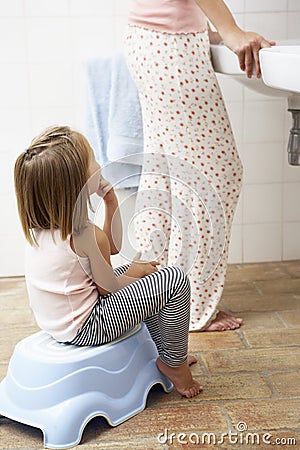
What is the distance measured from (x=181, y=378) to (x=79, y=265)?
385 mm

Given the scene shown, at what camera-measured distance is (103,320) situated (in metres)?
1.59

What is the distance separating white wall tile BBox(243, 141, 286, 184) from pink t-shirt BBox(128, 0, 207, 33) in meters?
0.76

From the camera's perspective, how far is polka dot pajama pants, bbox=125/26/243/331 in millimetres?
1925

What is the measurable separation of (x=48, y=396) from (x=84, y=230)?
37 cm

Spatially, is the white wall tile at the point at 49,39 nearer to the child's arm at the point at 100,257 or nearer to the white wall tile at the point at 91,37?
the white wall tile at the point at 91,37

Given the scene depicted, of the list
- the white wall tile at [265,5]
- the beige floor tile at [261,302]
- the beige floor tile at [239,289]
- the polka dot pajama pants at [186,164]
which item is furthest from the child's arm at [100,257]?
the white wall tile at [265,5]

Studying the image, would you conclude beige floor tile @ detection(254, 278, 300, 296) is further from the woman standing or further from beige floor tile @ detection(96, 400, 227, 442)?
beige floor tile @ detection(96, 400, 227, 442)

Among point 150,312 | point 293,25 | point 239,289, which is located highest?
point 293,25

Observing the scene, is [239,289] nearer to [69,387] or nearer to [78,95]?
[78,95]

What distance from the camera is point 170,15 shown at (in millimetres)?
1891

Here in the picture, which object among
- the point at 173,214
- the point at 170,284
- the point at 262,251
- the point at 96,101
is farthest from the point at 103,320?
the point at 262,251

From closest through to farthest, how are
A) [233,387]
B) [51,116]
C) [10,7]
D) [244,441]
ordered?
1. [244,441]
2. [233,387]
3. [10,7]
4. [51,116]

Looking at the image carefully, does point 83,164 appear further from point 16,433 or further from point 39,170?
point 16,433

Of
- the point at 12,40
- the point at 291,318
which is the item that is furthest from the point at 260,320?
the point at 12,40
